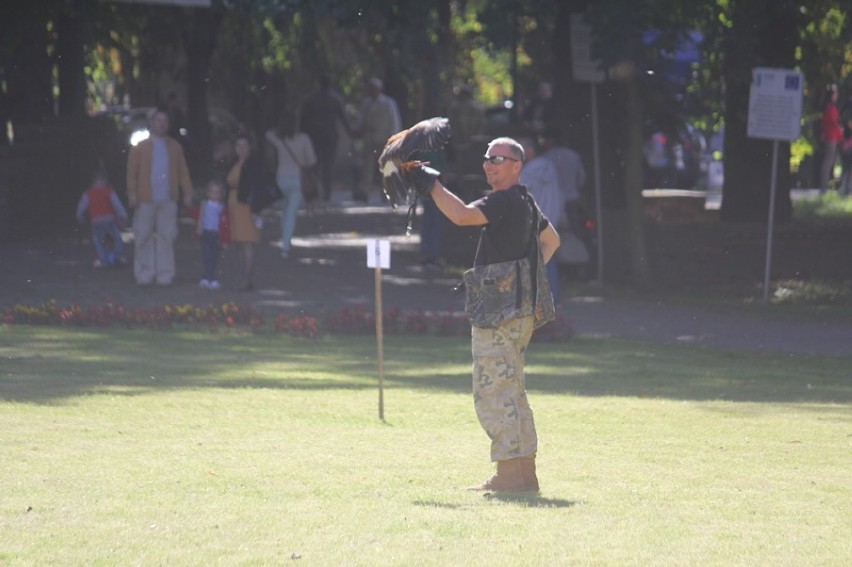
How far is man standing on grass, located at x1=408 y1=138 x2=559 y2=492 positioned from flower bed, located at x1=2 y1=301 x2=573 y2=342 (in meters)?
7.88

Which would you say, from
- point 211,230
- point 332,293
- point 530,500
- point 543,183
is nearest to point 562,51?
point 332,293

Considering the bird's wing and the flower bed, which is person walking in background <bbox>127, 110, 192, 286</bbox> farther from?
the bird's wing

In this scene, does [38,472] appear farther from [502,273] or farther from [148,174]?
[148,174]

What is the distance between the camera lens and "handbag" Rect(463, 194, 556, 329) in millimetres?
8008

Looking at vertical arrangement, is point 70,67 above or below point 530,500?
above

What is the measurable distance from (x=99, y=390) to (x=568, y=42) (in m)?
11.5

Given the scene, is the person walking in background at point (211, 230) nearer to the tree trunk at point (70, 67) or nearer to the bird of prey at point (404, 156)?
the tree trunk at point (70, 67)

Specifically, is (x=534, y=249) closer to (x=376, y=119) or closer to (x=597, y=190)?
(x=597, y=190)

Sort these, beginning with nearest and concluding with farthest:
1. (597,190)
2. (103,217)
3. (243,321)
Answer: (243,321)
(103,217)
(597,190)

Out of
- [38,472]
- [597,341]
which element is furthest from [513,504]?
[597,341]

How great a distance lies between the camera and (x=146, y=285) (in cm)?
1955

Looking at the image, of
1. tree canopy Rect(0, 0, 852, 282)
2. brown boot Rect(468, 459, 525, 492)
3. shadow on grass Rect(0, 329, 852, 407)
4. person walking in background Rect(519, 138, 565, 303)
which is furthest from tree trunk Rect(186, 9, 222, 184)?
brown boot Rect(468, 459, 525, 492)

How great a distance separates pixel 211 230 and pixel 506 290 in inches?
467

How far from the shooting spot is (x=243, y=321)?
54.4ft
